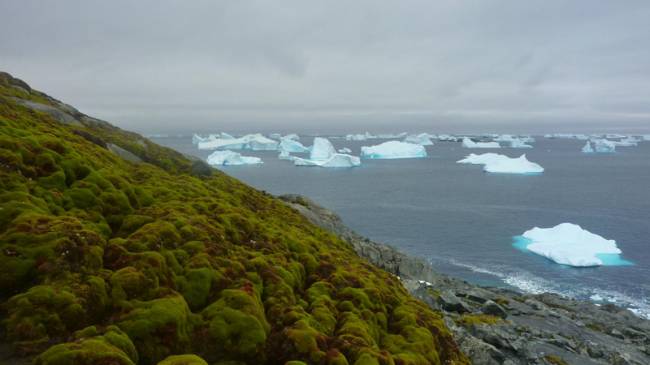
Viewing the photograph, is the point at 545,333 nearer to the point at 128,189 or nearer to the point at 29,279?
the point at 128,189

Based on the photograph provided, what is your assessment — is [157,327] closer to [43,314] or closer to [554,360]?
[43,314]

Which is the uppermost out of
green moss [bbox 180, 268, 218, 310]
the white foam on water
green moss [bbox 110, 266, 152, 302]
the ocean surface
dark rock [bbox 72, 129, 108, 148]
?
dark rock [bbox 72, 129, 108, 148]

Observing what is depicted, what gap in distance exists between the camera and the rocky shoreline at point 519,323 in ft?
72.8

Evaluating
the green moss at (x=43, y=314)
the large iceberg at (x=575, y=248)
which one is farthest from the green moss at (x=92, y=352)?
the large iceberg at (x=575, y=248)

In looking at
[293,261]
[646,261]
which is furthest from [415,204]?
[293,261]

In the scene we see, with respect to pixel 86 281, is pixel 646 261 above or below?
below

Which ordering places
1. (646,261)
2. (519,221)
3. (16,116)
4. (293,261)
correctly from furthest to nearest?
(519,221), (646,261), (16,116), (293,261)

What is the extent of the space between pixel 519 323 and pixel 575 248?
122 feet

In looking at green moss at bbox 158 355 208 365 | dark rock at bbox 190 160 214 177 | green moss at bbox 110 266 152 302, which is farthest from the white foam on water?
green moss at bbox 158 355 208 365

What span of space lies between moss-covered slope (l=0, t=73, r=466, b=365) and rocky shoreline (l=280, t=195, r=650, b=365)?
6.63m

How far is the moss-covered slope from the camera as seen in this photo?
9984mm

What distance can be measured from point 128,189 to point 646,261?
7001cm

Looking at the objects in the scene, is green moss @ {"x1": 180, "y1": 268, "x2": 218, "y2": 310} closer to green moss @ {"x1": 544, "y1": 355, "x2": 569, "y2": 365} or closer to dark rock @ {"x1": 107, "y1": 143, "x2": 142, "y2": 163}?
dark rock @ {"x1": 107, "y1": 143, "x2": 142, "y2": 163}

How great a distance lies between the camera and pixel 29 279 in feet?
34.8
